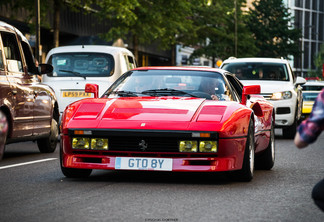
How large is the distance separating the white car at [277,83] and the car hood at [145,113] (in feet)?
31.6

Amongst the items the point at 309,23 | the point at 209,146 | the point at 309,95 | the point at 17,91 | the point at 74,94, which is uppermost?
the point at 309,23

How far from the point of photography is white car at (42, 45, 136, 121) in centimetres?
1691

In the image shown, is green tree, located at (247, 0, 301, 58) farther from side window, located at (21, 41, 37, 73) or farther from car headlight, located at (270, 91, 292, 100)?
side window, located at (21, 41, 37, 73)

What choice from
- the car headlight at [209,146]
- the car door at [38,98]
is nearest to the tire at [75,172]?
the car headlight at [209,146]

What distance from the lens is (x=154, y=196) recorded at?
751 centimetres

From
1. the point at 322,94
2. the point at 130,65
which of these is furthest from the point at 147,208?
the point at 130,65

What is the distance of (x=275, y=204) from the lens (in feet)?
23.5

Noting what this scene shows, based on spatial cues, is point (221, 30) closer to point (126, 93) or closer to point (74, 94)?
point (74, 94)


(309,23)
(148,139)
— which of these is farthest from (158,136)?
(309,23)

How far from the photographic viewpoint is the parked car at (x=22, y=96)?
1134cm

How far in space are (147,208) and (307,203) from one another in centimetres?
145

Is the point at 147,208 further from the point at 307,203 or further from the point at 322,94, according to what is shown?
→ the point at 322,94

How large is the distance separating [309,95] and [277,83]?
50.9 feet

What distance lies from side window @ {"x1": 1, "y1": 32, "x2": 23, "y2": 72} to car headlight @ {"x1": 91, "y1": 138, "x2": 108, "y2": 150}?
3582 mm
